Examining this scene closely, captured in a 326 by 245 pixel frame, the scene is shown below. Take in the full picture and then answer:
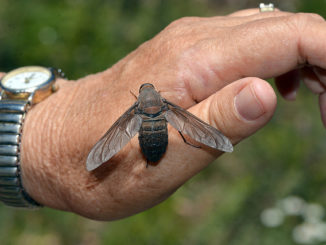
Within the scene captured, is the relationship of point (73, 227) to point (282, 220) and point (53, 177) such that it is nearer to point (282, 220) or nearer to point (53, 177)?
point (53, 177)

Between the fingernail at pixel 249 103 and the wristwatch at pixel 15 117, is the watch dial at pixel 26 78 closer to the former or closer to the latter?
the wristwatch at pixel 15 117

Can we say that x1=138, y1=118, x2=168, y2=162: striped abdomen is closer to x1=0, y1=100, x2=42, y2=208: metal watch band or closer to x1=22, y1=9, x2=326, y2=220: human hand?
x1=22, y1=9, x2=326, y2=220: human hand

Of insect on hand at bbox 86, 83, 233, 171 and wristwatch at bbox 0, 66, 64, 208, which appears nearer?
insect on hand at bbox 86, 83, 233, 171

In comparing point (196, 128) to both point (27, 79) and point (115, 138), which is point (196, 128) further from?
point (27, 79)

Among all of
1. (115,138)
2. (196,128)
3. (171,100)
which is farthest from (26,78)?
(196,128)

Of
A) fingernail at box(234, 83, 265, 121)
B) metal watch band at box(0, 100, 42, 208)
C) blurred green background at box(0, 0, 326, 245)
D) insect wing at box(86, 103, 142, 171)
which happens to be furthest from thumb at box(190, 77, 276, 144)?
blurred green background at box(0, 0, 326, 245)
